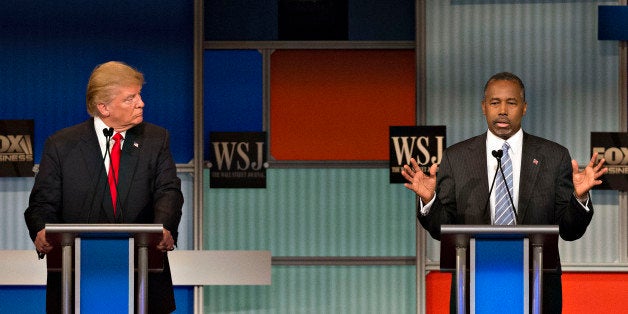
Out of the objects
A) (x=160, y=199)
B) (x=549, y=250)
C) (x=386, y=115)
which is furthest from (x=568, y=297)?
(x=160, y=199)

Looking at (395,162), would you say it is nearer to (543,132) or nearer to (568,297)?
(543,132)

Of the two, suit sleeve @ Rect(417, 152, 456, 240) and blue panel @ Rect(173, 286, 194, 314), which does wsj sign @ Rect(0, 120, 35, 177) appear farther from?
suit sleeve @ Rect(417, 152, 456, 240)

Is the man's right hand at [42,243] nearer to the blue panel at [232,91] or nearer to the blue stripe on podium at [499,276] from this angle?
the blue stripe on podium at [499,276]

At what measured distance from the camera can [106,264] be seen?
3074 mm

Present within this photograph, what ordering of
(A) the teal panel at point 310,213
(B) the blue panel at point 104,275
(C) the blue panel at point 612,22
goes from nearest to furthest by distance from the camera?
(B) the blue panel at point 104,275 < (C) the blue panel at point 612,22 < (A) the teal panel at point 310,213

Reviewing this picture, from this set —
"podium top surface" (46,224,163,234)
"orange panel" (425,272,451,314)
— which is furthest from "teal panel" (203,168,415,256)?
"podium top surface" (46,224,163,234)

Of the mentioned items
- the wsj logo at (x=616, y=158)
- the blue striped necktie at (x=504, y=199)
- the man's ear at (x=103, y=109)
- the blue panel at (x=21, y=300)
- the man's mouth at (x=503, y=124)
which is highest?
the man's ear at (x=103, y=109)

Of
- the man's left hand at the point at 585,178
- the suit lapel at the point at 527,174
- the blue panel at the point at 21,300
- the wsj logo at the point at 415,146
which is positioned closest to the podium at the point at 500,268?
the man's left hand at the point at 585,178

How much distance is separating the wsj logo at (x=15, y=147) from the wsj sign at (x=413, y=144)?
1.97 m

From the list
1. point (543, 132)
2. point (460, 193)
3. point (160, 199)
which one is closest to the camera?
point (160, 199)

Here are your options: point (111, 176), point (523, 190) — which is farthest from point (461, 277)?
point (111, 176)

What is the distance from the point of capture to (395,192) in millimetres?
5289

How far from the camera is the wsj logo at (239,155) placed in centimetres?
527

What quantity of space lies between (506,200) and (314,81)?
2029mm
